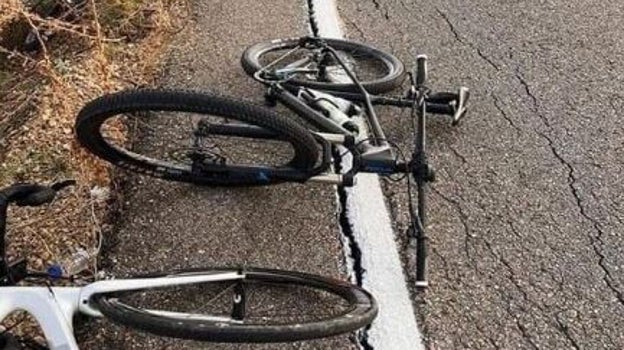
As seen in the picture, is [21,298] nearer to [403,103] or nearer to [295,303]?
[295,303]

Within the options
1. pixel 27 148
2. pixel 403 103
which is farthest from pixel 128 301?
pixel 403 103

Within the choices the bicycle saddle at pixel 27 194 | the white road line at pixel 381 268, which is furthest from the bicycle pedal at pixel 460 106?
the bicycle saddle at pixel 27 194

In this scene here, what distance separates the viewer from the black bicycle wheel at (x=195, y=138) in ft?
9.28

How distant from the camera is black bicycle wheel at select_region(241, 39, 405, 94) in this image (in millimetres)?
4320

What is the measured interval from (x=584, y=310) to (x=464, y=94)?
1.66 metres

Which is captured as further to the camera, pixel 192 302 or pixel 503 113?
pixel 503 113

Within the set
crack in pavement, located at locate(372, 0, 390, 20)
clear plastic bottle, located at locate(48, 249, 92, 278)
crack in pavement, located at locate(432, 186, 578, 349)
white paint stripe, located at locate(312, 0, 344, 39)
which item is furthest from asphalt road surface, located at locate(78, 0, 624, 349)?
crack in pavement, located at locate(372, 0, 390, 20)

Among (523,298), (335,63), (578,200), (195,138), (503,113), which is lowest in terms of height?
(523,298)

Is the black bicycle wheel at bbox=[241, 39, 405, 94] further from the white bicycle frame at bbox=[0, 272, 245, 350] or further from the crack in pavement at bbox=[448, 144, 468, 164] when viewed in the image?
the white bicycle frame at bbox=[0, 272, 245, 350]

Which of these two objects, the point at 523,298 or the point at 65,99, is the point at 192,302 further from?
the point at 65,99

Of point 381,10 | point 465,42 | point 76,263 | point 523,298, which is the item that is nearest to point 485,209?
point 523,298

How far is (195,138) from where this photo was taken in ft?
12.1

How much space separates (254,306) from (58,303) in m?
0.81

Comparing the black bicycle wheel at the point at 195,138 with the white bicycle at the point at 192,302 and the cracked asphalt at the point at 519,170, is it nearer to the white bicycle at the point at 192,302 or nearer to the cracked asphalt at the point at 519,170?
the white bicycle at the point at 192,302
